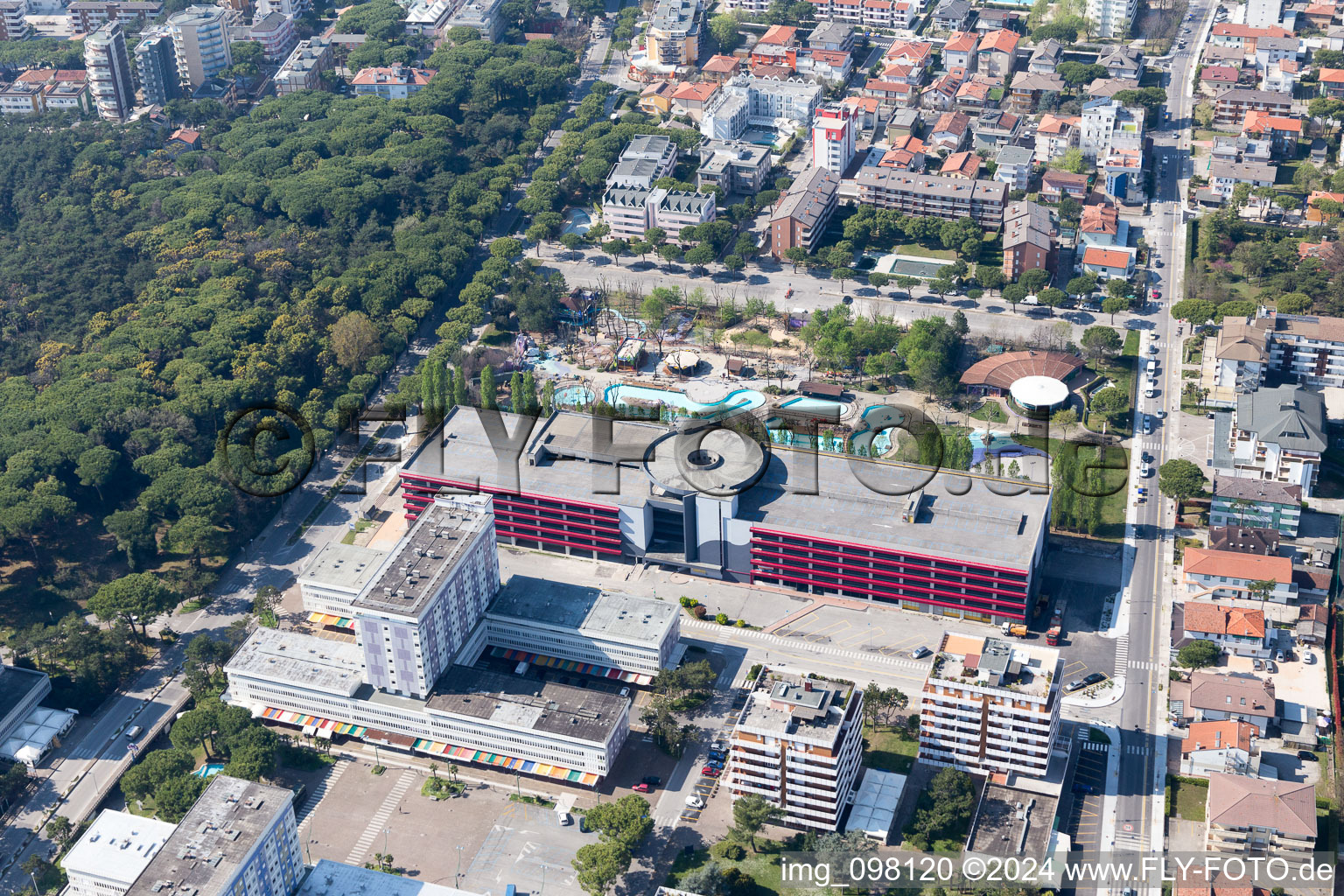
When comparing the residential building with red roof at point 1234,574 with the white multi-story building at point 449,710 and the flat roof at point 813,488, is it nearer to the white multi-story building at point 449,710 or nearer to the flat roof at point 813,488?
the flat roof at point 813,488

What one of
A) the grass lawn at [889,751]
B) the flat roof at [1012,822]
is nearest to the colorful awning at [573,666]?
the grass lawn at [889,751]

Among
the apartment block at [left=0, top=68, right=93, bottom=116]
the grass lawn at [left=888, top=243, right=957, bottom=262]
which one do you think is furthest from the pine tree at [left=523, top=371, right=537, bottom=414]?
the apartment block at [left=0, top=68, right=93, bottom=116]

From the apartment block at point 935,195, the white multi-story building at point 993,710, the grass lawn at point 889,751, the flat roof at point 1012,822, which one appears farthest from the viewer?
the apartment block at point 935,195

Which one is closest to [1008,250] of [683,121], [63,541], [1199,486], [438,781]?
[1199,486]

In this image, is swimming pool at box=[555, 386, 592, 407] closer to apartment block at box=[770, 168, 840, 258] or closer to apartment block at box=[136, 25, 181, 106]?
apartment block at box=[770, 168, 840, 258]

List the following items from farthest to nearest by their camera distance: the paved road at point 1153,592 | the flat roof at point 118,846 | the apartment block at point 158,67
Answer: the apartment block at point 158,67 < the paved road at point 1153,592 < the flat roof at point 118,846

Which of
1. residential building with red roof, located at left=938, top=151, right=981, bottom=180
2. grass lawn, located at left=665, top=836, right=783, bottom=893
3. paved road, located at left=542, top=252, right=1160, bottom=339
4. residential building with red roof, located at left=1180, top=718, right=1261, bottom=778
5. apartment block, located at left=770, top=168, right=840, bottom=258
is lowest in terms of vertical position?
grass lawn, located at left=665, top=836, right=783, bottom=893

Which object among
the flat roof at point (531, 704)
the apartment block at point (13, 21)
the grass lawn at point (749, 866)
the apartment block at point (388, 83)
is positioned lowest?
the grass lawn at point (749, 866)

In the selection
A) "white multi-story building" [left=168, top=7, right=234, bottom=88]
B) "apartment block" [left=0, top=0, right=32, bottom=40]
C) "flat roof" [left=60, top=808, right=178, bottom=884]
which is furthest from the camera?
"apartment block" [left=0, top=0, right=32, bottom=40]

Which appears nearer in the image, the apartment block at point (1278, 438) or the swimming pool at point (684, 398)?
the apartment block at point (1278, 438)
